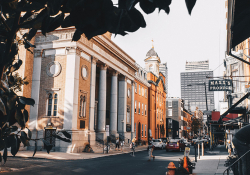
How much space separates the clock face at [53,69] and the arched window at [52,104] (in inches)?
88.5

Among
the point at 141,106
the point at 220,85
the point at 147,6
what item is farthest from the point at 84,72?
the point at 147,6

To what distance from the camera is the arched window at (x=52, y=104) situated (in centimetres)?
2675

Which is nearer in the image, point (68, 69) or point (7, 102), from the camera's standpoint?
point (7, 102)

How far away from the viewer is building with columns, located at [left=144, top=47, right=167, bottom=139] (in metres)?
55.3

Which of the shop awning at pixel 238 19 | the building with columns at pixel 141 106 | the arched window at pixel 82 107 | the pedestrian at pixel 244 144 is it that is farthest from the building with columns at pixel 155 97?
the pedestrian at pixel 244 144

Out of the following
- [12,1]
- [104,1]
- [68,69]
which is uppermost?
[68,69]

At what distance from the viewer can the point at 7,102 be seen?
85.8 inches

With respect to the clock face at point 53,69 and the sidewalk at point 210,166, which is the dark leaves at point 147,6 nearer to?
the sidewalk at point 210,166

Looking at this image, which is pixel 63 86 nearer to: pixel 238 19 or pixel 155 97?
pixel 238 19

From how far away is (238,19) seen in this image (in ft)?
19.8

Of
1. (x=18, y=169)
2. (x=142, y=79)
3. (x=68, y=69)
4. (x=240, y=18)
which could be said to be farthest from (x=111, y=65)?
(x=240, y=18)

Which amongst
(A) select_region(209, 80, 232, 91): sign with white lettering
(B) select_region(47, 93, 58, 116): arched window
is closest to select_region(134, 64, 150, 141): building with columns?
(B) select_region(47, 93, 58, 116): arched window

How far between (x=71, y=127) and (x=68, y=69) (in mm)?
6057

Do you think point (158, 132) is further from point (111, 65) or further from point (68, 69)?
point (68, 69)
